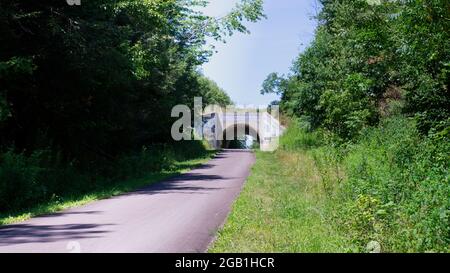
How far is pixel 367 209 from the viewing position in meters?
9.91

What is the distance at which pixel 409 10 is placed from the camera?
1525cm

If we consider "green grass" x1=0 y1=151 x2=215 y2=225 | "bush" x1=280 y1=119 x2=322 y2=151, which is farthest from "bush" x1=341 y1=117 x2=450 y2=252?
"bush" x1=280 y1=119 x2=322 y2=151

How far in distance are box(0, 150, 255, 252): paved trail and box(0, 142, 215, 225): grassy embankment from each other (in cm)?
103

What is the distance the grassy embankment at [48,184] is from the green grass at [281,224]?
209 inches

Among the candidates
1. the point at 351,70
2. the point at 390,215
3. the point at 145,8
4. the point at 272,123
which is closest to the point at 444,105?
the point at 351,70

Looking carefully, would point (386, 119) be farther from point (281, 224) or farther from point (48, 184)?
point (48, 184)


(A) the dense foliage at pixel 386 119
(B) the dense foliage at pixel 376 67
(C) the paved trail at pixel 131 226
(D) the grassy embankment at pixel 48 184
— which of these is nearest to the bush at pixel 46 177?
(D) the grassy embankment at pixel 48 184

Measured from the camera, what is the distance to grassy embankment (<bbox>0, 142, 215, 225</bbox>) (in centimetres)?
1547

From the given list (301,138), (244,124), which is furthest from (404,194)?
(244,124)

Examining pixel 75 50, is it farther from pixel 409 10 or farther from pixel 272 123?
pixel 272 123

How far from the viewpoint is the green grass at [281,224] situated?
8734 millimetres

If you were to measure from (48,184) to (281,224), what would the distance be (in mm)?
10302

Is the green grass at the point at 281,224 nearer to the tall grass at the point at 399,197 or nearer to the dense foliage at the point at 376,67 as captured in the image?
the tall grass at the point at 399,197
